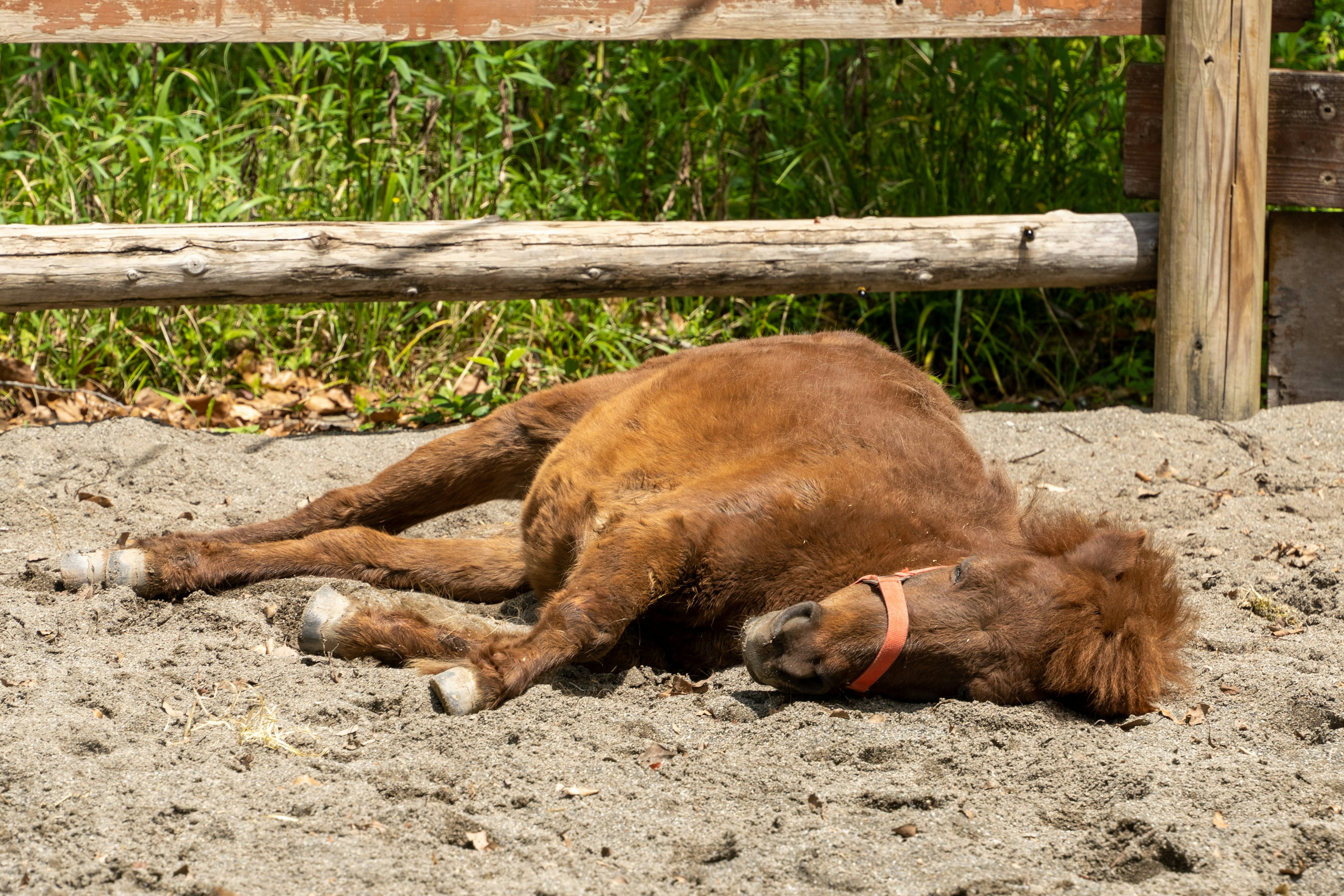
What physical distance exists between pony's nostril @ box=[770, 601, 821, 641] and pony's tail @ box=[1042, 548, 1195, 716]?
1.65 feet

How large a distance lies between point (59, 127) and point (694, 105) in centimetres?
329

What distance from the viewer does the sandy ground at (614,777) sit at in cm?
191

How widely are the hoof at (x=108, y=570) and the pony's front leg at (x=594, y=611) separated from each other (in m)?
1.01

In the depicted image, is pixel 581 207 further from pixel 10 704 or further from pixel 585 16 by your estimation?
pixel 10 704

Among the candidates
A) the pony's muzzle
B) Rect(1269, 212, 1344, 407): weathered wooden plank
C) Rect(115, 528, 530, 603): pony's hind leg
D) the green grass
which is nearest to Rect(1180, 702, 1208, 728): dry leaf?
the pony's muzzle

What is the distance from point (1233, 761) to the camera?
2295mm

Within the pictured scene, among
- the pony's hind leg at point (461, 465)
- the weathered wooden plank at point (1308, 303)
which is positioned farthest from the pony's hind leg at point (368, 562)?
the weathered wooden plank at point (1308, 303)

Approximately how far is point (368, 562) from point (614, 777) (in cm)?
144

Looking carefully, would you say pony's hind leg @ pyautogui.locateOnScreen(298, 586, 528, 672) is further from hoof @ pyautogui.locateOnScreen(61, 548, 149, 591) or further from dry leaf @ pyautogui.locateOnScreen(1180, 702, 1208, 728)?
dry leaf @ pyautogui.locateOnScreen(1180, 702, 1208, 728)

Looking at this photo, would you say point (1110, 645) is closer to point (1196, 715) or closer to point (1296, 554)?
point (1196, 715)

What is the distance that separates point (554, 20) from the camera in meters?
4.59

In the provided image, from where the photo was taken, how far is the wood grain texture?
14.2 feet

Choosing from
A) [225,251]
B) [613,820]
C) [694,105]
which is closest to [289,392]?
[225,251]

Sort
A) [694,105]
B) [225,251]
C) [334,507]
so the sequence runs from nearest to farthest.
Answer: [334,507] < [225,251] < [694,105]
